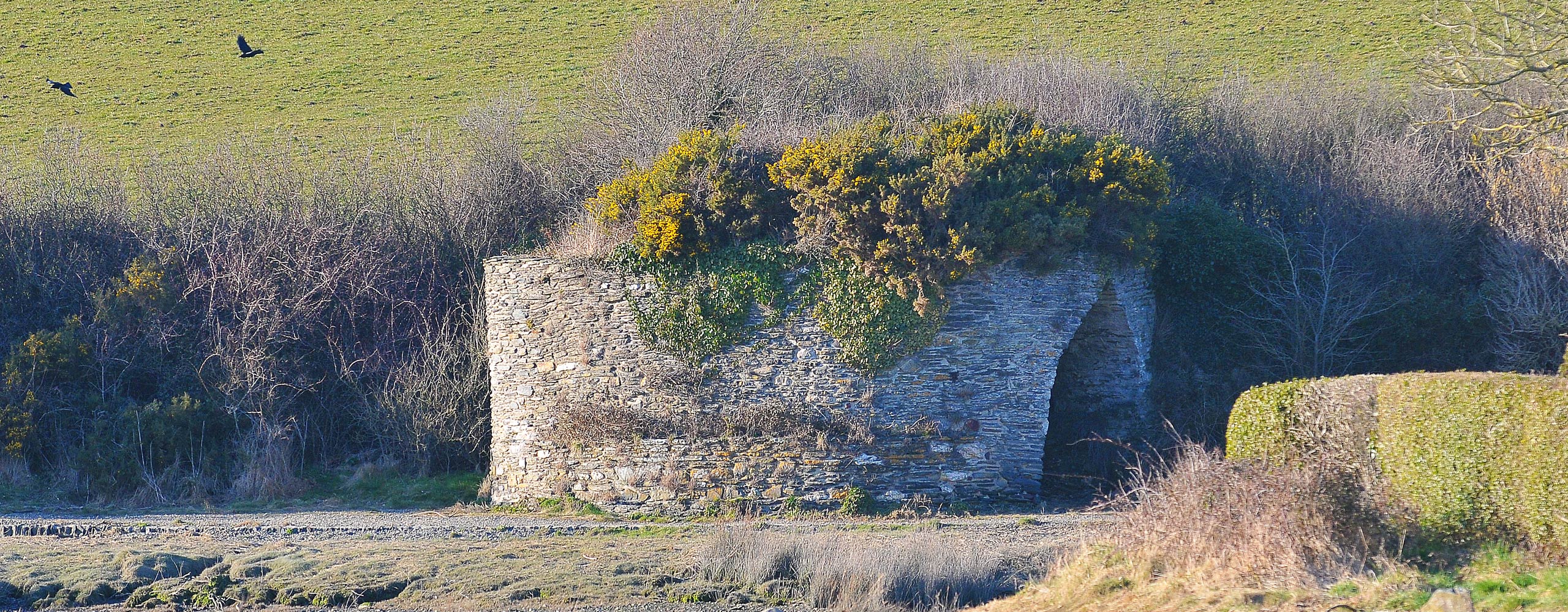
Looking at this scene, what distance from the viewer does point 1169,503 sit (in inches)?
337

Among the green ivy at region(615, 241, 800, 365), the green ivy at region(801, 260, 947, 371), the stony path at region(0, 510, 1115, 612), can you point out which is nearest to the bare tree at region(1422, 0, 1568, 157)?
the stony path at region(0, 510, 1115, 612)

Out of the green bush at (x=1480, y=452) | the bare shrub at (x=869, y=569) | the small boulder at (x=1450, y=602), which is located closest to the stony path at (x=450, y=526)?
the bare shrub at (x=869, y=569)

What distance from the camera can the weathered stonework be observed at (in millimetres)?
13516

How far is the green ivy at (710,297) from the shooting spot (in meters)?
13.7

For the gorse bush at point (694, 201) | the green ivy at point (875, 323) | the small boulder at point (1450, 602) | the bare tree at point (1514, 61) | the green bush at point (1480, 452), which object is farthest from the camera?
the gorse bush at point (694, 201)

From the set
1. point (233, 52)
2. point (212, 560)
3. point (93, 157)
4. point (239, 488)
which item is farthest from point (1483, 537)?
point (233, 52)

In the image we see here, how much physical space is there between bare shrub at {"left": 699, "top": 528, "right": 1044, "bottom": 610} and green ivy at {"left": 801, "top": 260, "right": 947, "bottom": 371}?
10.4ft

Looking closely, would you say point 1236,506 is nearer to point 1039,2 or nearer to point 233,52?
point 1039,2

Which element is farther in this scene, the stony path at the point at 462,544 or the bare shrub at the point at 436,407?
the bare shrub at the point at 436,407

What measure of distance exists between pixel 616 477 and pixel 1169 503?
23.4 feet

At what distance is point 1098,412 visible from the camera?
14836 mm

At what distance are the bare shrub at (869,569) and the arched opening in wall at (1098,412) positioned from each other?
434 centimetres

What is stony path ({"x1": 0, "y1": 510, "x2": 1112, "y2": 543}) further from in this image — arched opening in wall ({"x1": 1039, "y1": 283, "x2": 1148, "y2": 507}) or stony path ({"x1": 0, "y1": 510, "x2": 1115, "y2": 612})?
arched opening in wall ({"x1": 1039, "y1": 283, "x2": 1148, "y2": 507})

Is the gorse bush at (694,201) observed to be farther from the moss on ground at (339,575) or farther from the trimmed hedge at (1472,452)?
the trimmed hedge at (1472,452)
